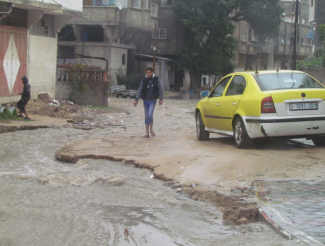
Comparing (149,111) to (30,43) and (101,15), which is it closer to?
(30,43)

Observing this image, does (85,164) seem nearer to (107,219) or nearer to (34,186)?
(34,186)

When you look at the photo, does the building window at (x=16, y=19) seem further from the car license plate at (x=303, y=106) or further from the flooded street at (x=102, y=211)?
the car license plate at (x=303, y=106)

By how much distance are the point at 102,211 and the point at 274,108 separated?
3.92m

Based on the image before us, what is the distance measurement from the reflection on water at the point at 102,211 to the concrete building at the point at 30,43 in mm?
9750

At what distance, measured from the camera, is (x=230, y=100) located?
860 cm

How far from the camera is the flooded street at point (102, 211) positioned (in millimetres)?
4012

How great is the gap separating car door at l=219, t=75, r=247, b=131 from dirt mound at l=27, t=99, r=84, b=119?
27.3 ft

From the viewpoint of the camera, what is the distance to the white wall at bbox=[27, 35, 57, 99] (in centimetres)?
1822

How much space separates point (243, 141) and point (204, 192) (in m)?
2.81

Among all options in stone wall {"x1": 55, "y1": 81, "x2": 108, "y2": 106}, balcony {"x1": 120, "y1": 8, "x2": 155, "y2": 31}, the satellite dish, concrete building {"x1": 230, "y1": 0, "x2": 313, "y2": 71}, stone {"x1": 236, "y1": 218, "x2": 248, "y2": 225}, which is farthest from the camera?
concrete building {"x1": 230, "y1": 0, "x2": 313, "y2": 71}

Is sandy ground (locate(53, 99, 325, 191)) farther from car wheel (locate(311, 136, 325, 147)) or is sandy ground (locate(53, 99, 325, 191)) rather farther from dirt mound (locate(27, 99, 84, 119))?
dirt mound (locate(27, 99, 84, 119))

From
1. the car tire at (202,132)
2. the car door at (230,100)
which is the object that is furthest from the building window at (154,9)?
the car door at (230,100)

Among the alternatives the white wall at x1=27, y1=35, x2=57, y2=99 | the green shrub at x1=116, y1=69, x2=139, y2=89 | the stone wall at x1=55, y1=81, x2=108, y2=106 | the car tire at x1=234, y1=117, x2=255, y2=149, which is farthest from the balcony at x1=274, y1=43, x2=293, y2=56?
the car tire at x1=234, y1=117, x2=255, y2=149

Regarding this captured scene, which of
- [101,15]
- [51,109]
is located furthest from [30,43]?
[101,15]
